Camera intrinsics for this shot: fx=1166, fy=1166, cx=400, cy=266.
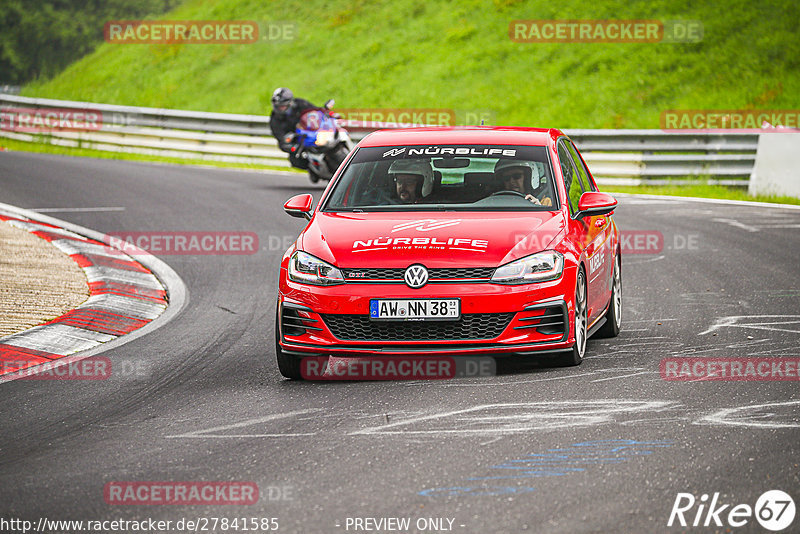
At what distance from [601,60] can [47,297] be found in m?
26.2

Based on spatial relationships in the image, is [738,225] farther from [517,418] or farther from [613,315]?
[517,418]

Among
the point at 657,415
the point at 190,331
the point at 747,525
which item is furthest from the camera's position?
the point at 190,331

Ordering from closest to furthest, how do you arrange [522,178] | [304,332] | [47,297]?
[304,332]
[522,178]
[47,297]

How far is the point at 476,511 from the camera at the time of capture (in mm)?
4750

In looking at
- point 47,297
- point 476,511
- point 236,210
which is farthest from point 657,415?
point 236,210

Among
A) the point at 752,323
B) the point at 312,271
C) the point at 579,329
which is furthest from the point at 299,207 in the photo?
the point at 752,323

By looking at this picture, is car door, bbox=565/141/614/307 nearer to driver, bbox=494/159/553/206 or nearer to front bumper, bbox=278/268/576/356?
driver, bbox=494/159/553/206

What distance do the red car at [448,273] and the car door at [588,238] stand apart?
2 centimetres

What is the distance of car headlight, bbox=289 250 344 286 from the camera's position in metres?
7.38

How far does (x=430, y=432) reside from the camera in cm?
606

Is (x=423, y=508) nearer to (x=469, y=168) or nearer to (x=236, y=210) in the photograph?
(x=469, y=168)

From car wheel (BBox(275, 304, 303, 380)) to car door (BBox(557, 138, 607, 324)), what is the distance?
6.66 feet

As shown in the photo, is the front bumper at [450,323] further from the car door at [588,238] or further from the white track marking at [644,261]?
the white track marking at [644,261]

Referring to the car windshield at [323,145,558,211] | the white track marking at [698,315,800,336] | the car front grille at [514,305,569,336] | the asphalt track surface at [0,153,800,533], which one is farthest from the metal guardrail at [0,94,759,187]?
the car front grille at [514,305,569,336]
